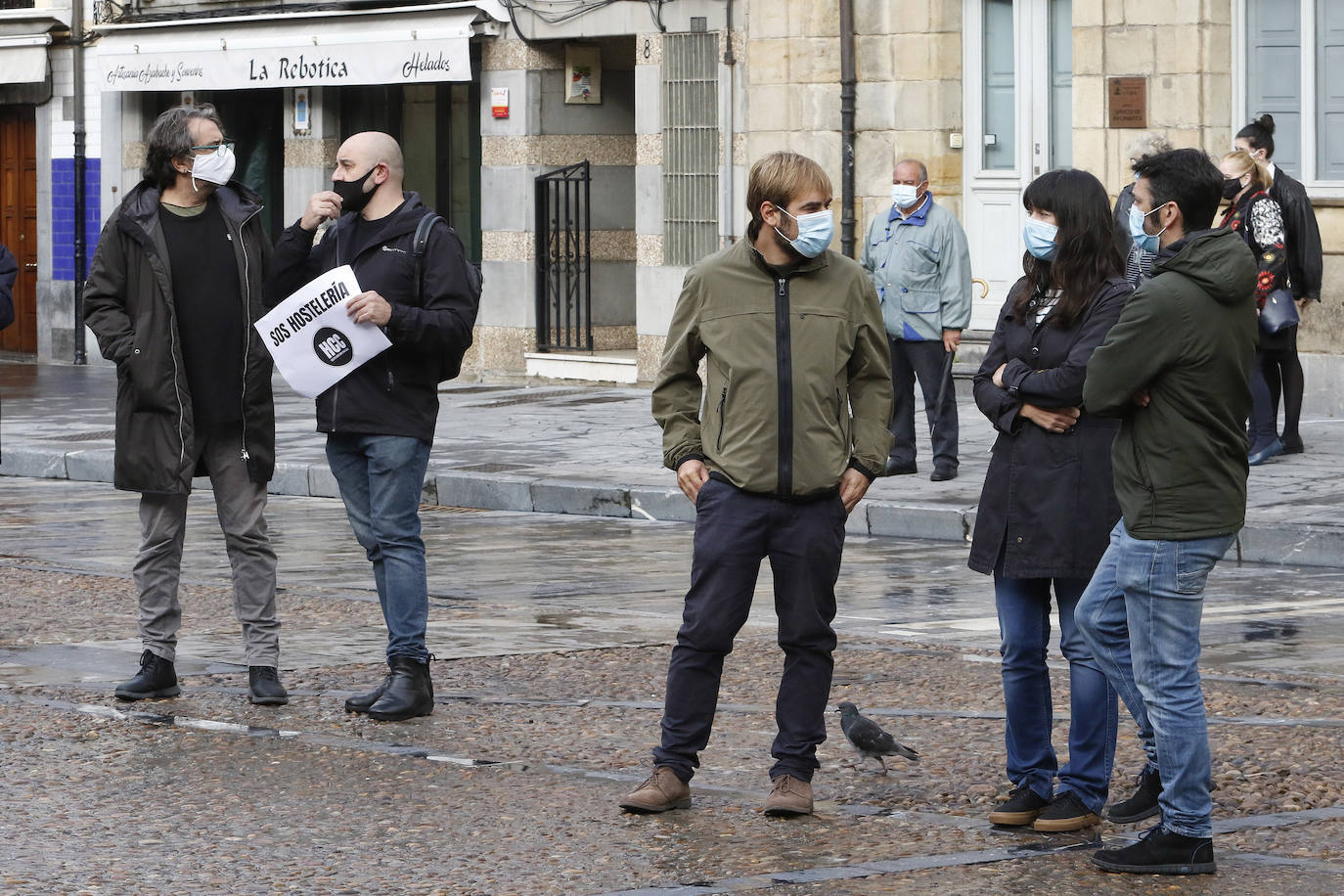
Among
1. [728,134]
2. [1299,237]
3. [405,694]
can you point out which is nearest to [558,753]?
[405,694]

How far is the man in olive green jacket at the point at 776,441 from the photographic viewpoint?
624 cm

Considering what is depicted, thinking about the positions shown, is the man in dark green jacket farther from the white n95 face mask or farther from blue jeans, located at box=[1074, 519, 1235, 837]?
the white n95 face mask

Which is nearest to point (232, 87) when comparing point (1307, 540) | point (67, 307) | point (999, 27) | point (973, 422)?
point (67, 307)

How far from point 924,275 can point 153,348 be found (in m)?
6.71

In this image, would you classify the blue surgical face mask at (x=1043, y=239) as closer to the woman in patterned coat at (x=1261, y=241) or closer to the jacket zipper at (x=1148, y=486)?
the jacket zipper at (x=1148, y=486)

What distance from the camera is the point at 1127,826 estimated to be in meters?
6.23

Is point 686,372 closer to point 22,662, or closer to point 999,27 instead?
point 22,662

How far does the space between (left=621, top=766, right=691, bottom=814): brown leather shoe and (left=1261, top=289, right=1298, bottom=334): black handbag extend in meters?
8.43

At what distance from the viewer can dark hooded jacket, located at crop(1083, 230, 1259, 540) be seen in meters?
5.64

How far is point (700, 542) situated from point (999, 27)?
1310cm

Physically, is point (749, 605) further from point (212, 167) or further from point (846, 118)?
point (846, 118)

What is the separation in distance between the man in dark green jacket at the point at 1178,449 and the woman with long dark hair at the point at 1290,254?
27.5 feet

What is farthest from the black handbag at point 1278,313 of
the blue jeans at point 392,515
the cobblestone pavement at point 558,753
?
the blue jeans at point 392,515

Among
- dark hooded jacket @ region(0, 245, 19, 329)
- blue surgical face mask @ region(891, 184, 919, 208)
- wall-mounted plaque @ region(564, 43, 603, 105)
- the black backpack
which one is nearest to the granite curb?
blue surgical face mask @ region(891, 184, 919, 208)
